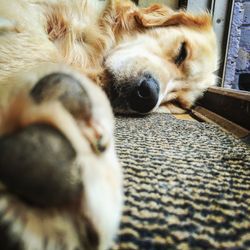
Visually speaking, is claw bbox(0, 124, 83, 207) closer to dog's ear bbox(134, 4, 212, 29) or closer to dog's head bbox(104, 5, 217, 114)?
dog's head bbox(104, 5, 217, 114)

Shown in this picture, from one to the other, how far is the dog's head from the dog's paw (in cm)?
101

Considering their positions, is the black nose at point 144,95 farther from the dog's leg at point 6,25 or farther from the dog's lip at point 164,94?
the dog's leg at point 6,25

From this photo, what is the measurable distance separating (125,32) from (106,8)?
145 mm

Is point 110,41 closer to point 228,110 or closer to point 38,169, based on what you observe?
point 228,110

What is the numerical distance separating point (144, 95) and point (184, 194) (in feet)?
2.95

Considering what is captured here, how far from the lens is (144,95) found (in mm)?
1374

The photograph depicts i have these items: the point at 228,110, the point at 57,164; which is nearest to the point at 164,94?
the point at 228,110

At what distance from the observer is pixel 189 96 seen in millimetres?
1762

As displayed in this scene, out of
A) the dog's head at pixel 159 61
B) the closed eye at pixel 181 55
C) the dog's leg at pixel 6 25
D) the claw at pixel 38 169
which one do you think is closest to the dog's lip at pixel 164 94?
the dog's head at pixel 159 61

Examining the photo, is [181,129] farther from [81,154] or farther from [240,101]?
[81,154]

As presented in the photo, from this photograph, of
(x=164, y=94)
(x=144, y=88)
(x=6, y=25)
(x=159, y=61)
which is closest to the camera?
(x=6, y=25)

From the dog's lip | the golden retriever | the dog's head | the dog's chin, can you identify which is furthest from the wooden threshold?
the golden retriever

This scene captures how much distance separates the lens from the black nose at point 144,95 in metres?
1.33

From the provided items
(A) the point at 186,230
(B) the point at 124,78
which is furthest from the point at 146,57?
(A) the point at 186,230
